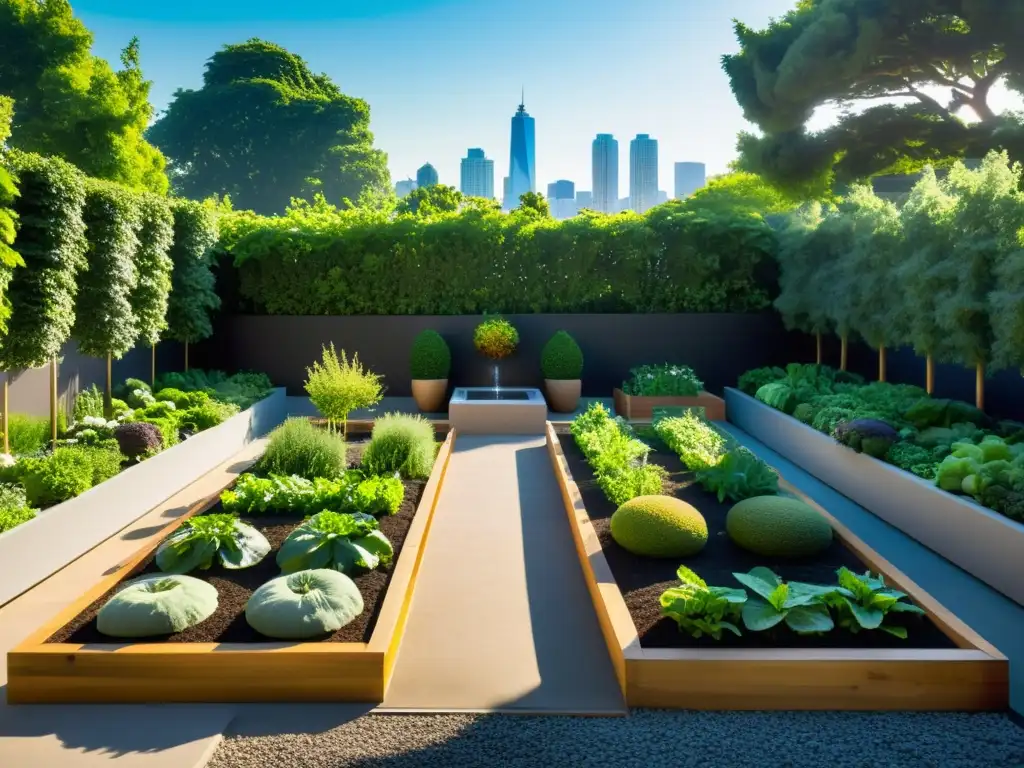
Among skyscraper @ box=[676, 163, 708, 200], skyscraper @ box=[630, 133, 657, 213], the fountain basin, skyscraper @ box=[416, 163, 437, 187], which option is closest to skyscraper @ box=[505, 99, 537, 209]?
skyscraper @ box=[630, 133, 657, 213]

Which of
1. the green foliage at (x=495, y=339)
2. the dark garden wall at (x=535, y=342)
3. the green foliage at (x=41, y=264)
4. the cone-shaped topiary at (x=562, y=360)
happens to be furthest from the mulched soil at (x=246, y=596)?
the dark garden wall at (x=535, y=342)

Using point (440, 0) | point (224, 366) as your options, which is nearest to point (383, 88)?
point (440, 0)

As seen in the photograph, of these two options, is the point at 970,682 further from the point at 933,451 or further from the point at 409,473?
the point at 409,473

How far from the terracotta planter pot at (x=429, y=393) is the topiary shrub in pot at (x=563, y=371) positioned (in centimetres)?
145

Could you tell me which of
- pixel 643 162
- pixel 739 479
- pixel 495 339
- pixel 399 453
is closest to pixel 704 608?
pixel 739 479

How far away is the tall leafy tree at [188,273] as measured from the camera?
1034 cm

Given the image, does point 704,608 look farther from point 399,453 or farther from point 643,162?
point 643,162

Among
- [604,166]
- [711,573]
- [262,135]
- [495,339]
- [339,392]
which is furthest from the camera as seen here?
[604,166]

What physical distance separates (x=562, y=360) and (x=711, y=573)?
700 cm

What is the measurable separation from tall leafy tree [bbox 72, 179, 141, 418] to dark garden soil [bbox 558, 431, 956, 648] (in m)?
4.62

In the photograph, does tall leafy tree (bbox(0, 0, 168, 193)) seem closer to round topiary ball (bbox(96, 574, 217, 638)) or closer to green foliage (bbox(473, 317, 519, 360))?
green foliage (bbox(473, 317, 519, 360))

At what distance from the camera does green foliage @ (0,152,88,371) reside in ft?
20.8

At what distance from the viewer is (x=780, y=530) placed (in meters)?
4.68

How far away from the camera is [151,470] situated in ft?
21.3
